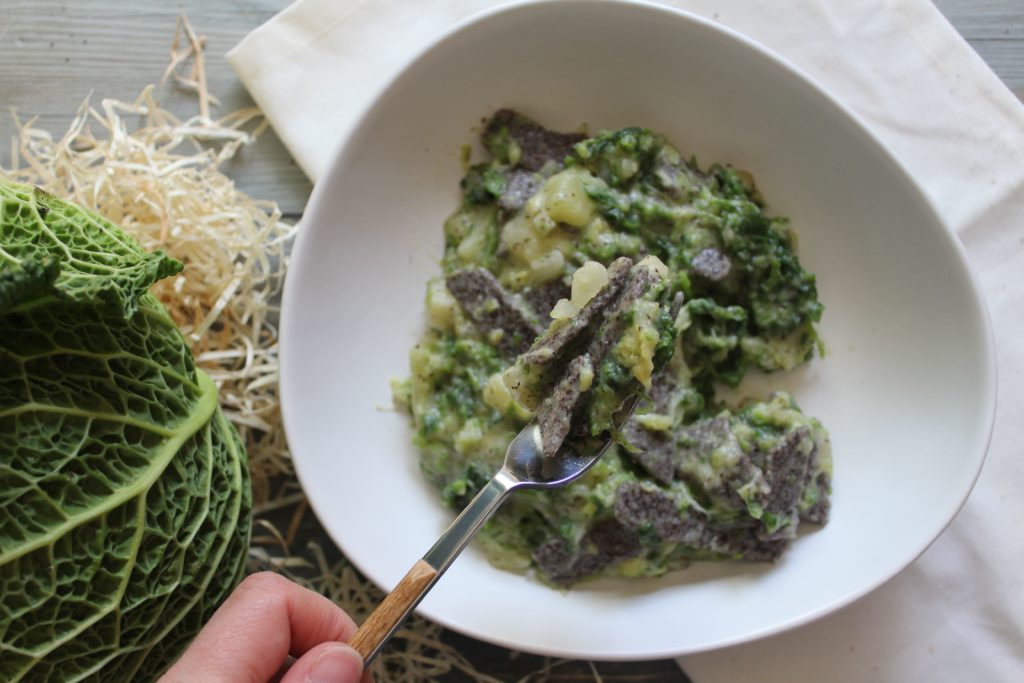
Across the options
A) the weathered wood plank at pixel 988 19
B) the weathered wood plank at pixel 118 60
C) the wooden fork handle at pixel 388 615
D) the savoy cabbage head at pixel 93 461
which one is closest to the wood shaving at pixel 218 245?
the weathered wood plank at pixel 118 60

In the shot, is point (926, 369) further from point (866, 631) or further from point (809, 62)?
point (809, 62)

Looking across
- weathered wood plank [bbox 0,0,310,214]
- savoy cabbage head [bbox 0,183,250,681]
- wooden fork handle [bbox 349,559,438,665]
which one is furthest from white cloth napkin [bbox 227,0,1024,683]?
wooden fork handle [bbox 349,559,438,665]

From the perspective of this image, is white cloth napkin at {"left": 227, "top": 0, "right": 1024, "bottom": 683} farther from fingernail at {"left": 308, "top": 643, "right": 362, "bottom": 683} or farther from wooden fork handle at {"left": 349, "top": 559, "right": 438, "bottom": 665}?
fingernail at {"left": 308, "top": 643, "right": 362, "bottom": 683}

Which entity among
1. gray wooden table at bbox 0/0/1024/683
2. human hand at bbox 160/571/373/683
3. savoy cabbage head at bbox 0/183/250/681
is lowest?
human hand at bbox 160/571/373/683

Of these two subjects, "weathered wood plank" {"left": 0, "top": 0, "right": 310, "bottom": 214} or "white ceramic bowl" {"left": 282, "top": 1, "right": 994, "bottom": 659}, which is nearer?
"white ceramic bowl" {"left": 282, "top": 1, "right": 994, "bottom": 659}

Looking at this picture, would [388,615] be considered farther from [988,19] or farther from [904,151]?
[988,19]

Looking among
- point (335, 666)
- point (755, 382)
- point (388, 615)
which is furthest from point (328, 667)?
point (755, 382)
